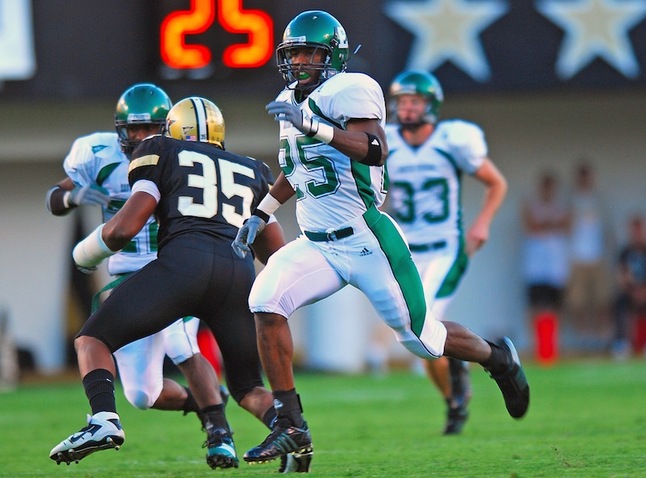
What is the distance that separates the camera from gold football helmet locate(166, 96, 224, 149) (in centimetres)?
539

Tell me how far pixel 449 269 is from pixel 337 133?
2886 millimetres

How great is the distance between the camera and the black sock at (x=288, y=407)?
4.94 m

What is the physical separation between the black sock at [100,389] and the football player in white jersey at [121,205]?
29.6 inches

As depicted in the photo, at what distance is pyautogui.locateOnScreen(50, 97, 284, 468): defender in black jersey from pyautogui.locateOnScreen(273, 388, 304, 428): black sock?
1.06ft

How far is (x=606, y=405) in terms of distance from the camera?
28.2ft

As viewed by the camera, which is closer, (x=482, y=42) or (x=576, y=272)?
(x=482, y=42)

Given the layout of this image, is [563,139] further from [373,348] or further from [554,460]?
[554,460]

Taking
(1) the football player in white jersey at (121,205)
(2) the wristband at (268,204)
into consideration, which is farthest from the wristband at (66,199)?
(2) the wristband at (268,204)

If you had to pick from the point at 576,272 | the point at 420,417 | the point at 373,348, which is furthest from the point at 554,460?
the point at 576,272

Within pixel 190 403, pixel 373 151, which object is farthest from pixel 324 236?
pixel 190 403

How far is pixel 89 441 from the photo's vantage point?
15.2 ft

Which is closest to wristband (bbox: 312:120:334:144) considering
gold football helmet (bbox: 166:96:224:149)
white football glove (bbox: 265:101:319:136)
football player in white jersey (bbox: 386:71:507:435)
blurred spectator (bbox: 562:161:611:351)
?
white football glove (bbox: 265:101:319:136)

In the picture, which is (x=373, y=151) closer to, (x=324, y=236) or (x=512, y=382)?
(x=324, y=236)

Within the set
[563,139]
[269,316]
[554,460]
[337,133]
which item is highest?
[563,139]
